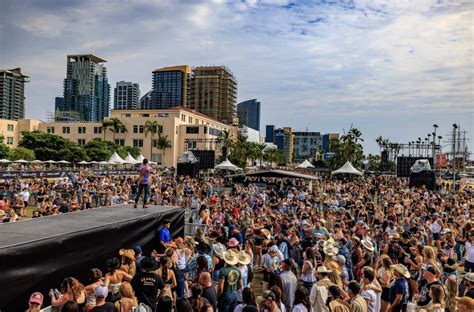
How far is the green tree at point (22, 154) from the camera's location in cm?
5550

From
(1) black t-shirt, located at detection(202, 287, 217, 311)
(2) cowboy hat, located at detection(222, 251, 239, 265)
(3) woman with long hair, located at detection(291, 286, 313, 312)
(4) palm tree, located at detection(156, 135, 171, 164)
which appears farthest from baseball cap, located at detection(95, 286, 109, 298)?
(4) palm tree, located at detection(156, 135, 171, 164)

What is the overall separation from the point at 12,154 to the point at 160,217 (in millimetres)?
53499

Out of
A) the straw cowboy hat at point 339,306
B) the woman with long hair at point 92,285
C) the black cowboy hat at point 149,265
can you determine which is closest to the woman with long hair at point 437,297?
the straw cowboy hat at point 339,306

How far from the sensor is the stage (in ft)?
20.6

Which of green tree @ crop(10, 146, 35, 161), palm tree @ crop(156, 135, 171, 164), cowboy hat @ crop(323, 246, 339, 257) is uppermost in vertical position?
palm tree @ crop(156, 135, 171, 164)

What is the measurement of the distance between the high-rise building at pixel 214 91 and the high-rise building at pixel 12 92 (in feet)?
339

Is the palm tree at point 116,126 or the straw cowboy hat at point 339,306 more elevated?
the palm tree at point 116,126

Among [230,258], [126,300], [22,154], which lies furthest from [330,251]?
[22,154]

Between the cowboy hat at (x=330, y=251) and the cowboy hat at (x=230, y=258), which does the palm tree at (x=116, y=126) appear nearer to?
the cowboy hat at (x=330, y=251)

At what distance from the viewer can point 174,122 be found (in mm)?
78375

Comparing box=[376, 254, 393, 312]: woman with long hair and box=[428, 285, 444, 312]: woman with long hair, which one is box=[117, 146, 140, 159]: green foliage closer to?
box=[376, 254, 393, 312]: woman with long hair

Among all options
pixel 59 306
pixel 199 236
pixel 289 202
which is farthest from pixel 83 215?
pixel 289 202

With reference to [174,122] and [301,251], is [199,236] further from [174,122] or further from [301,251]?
[174,122]

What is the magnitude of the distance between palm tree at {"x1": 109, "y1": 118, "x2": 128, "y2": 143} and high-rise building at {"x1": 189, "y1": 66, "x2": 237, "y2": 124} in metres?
50.4
